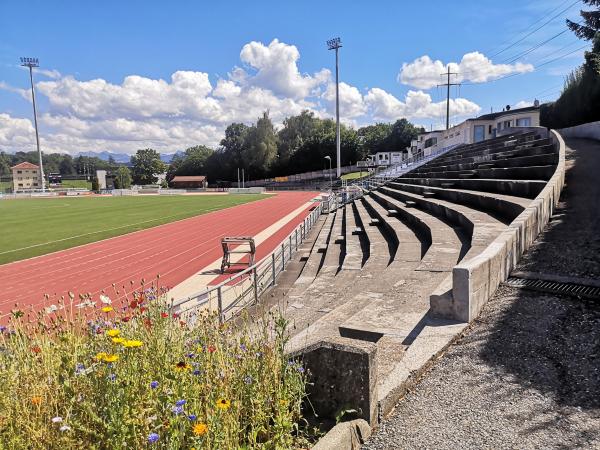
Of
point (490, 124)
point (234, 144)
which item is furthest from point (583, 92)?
point (234, 144)

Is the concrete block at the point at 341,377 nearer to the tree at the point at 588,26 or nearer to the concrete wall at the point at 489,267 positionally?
the concrete wall at the point at 489,267

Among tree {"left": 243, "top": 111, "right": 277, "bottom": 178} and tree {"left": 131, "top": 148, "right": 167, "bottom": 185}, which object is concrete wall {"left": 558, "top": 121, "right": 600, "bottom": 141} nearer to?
tree {"left": 243, "top": 111, "right": 277, "bottom": 178}

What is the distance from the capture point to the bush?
235cm

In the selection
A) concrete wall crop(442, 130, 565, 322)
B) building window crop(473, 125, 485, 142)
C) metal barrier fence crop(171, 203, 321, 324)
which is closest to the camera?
concrete wall crop(442, 130, 565, 322)

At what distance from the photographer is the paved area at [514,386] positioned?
10.1 feet

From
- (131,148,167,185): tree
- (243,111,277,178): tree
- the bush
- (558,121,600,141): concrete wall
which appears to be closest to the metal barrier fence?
the bush

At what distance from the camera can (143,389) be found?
2.74 m

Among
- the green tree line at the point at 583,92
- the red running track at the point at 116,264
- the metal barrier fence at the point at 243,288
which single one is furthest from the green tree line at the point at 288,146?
the metal barrier fence at the point at 243,288

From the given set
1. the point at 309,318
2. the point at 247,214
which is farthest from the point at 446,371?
the point at 247,214

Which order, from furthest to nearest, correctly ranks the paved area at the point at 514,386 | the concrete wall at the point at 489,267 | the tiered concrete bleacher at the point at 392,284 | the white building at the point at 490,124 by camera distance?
the white building at the point at 490,124 < the concrete wall at the point at 489,267 < the tiered concrete bleacher at the point at 392,284 < the paved area at the point at 514,386

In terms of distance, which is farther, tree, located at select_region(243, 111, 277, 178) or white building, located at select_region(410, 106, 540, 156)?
tree, located at select_region(243, 111, 277, 178)

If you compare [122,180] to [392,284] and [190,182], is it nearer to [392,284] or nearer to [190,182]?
[190,182]

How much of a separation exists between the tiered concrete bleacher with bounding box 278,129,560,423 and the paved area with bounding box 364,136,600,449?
295 mm

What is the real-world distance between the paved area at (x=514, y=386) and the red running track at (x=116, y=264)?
27.8 feet
